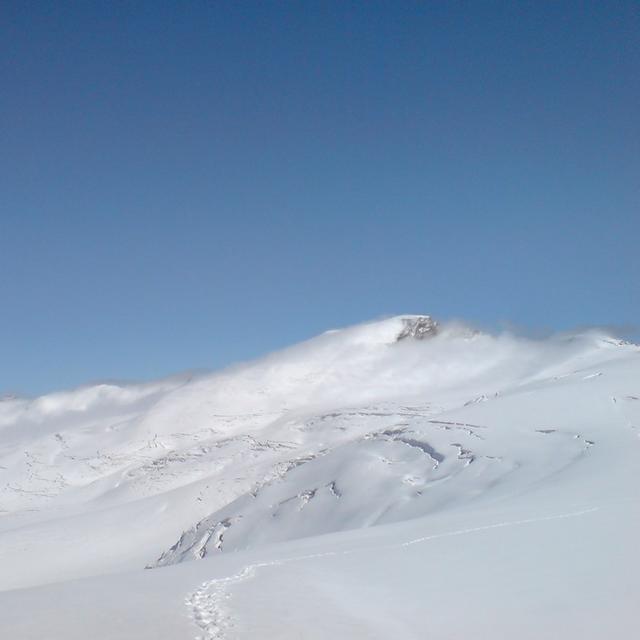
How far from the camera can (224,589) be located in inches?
397

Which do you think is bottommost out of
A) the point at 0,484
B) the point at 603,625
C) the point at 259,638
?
the point at 603,625

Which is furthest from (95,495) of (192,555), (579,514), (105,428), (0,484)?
(579,514)

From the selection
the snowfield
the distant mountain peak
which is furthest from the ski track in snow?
the distant mountain peak

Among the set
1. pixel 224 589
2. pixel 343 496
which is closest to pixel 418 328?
pixel 343 496

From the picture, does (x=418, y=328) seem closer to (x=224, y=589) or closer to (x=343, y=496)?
(x=343, y=496)

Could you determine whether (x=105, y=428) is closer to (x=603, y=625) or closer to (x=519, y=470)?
(x=519, y=470)

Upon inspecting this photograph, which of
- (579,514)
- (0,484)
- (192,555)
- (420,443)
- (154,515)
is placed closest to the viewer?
(579,514)

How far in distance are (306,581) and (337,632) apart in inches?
94.3

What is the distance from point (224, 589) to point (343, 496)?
1384 centimetres

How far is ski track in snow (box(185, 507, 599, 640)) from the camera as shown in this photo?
8.28 meters

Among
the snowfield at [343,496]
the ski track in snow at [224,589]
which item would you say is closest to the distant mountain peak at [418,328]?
the snowfield at [343,496]

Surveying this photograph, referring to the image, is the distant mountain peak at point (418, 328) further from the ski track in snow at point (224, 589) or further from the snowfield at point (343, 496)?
the ski track in snow at point (224, 589)

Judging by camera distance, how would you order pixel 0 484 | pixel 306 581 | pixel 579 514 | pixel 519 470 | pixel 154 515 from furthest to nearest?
pixel 0 484 → pixel 154 515 → pixel 519 470 → pixel 579 514 → pixel 306 581

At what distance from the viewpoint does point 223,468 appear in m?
32.7
